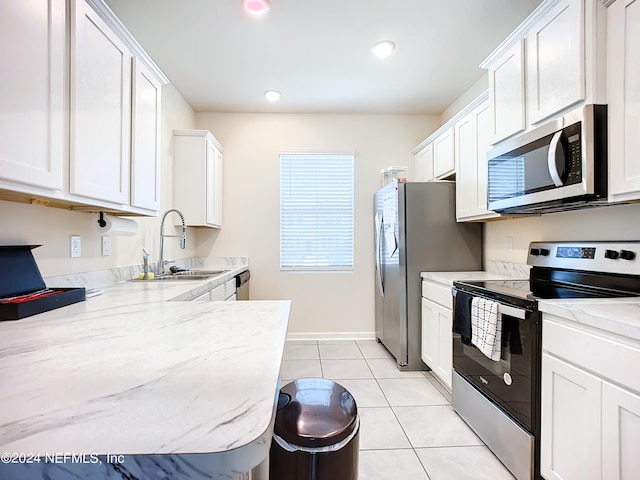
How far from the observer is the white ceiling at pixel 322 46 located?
2193 mm

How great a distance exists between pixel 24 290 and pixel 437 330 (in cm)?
256

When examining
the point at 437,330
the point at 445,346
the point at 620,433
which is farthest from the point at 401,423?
the point at 620,433

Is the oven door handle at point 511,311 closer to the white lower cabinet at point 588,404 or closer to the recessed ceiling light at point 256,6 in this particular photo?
the white lower cabinet at point 588,404

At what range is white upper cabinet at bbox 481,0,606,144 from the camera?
4.92ft

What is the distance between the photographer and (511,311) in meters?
1.65

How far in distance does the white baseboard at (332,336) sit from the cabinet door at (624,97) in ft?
9.60

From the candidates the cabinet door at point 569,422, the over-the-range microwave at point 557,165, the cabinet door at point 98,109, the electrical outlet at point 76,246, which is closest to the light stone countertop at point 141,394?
the cabinet door at point 98,109

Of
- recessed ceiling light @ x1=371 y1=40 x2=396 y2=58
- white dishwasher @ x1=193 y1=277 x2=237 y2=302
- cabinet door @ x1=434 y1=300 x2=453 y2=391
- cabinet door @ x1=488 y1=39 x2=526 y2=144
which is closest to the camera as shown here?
cabinet door @ x1=488 y1=39 x2=526 y2=144

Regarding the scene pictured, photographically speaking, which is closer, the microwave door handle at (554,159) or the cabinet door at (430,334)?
the microwave door handle at (554,159)

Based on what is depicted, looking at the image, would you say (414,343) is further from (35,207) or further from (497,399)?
(35,207)

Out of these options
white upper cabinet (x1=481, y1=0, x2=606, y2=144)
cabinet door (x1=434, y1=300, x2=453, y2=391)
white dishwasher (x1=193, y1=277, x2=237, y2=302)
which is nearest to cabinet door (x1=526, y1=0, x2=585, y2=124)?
white upper cabinet (x1=481, y1=0, x2=606, y2=144)

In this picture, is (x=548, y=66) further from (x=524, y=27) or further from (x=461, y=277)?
(x=461, y=277)

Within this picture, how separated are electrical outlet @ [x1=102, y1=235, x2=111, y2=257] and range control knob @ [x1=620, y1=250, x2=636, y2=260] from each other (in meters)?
2.87

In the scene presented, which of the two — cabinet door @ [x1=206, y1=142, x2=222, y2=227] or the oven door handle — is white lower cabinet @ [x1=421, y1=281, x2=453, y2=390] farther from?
cabinet door @ [x1=206, y1=142, x2=222, y2=227]
